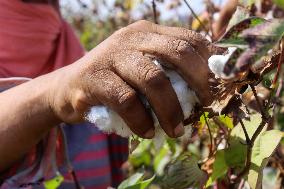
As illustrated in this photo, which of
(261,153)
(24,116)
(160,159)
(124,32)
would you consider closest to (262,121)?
(261,153)

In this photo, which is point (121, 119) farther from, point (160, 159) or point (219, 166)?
point (160, 159)

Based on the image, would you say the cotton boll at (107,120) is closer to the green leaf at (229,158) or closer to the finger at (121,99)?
the finger at (121,99)

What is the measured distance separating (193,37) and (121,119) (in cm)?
12

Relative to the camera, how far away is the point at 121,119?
61 centimetres

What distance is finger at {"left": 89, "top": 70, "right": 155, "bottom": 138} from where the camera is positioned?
1.90 feet

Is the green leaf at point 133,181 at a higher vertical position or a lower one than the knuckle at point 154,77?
lower

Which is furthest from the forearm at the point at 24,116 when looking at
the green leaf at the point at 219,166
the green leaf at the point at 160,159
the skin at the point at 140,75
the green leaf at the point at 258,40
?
the green leaf at the point at 160,159

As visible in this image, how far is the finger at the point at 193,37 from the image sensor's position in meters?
0.60

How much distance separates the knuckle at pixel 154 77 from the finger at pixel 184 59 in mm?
20

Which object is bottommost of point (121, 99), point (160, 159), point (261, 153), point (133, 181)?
point (160, 159)

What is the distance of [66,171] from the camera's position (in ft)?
4.20

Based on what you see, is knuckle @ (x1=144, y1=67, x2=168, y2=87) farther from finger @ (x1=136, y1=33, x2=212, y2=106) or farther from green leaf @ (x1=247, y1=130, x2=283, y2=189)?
green leaf @ (x1=247, y1=130, x2=283, y2=189)

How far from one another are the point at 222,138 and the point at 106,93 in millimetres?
320

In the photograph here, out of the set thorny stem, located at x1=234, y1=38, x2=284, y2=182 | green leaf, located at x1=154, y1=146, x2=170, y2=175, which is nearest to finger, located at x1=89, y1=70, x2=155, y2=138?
thorny stem, located at x1=234, y1=38, x2=284, y2=182
